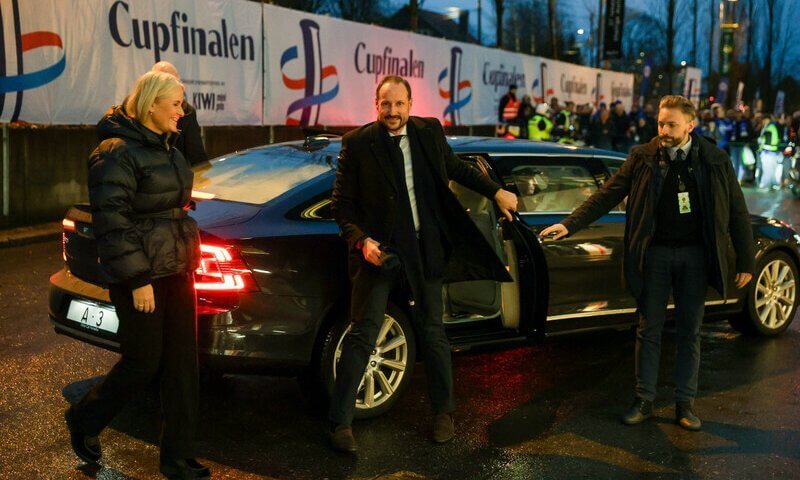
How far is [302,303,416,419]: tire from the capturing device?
16.8 ft

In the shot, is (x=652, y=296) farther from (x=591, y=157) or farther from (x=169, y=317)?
(x=169, y=317)

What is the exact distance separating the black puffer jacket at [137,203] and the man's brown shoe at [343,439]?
111 cm

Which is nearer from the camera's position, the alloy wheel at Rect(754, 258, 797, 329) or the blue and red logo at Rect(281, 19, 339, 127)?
the alloy wheel at Rect(754, 258, 797, 329)

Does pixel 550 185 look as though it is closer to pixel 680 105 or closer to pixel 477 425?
pixel 680 105

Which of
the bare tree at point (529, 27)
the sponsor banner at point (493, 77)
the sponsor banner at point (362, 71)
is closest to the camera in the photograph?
the sponsor banner at point (362, 71)

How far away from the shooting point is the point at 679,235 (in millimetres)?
5258

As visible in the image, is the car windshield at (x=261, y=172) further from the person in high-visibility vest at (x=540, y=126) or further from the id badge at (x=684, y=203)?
the person in high-visibility vest at (x=540, y=126)

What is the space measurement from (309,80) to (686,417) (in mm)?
12906

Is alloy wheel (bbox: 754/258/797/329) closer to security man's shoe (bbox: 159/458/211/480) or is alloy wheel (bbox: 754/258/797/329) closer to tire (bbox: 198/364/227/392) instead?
tire (bbox: 198/364/227/392)

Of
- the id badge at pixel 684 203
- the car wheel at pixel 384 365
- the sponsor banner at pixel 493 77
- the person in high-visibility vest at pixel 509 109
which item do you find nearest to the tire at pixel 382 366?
the car wheel at pixel 384 365

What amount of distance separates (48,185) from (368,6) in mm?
66174

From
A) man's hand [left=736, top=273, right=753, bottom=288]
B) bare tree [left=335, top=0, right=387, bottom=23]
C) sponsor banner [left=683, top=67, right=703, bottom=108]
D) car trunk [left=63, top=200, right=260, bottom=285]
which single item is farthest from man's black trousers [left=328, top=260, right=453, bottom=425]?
bare tree [left=335, top=0, right=387, bottom=23]

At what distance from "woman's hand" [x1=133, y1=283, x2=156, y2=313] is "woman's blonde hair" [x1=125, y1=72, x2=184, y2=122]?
0.67m

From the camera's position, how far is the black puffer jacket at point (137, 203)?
12.9 ft
